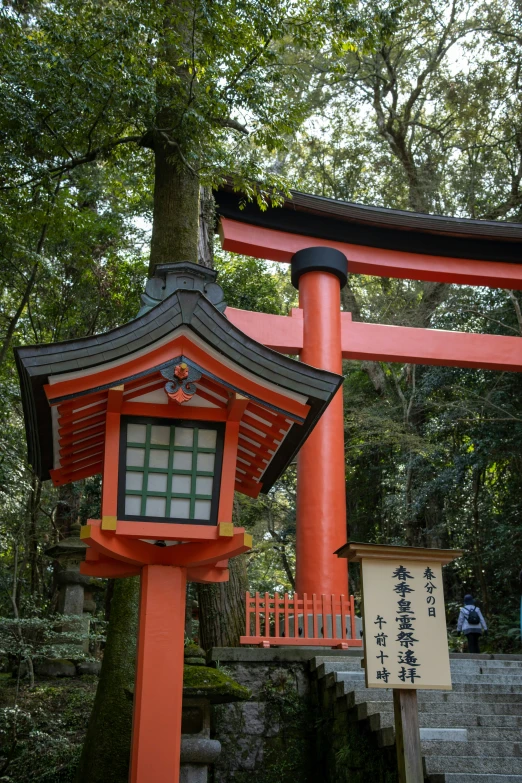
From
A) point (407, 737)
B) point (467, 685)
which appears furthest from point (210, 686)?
point (467, 685)

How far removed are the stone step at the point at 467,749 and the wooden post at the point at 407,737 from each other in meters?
0.68

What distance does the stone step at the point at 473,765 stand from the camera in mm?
4375

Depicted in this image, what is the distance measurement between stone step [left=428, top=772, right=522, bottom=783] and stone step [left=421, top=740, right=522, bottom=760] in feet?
1.00

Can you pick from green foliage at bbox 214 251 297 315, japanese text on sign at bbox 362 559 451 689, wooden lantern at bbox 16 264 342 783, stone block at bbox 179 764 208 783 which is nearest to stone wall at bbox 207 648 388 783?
stone block at bbox 179 764 208 783

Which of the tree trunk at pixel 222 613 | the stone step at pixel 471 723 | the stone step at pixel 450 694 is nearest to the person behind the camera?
the stone step at pixel 471 723

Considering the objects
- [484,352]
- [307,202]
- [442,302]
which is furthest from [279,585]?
[307,202]

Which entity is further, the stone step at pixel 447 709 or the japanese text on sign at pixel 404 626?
the stone step at pixel 447 709

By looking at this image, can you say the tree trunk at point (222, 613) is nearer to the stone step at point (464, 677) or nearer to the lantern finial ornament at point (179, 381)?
the stone step at point (464, 677)

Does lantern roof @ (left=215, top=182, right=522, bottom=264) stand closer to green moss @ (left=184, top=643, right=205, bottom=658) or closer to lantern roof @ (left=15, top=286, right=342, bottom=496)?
lantern roof @ (left=15, top=286, right=342, bottom=496)

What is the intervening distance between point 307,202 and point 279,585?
416 inches

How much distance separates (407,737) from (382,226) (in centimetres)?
777

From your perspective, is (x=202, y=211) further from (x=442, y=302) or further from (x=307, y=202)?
(x=442, y=302)

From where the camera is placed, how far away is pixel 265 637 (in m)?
6.79

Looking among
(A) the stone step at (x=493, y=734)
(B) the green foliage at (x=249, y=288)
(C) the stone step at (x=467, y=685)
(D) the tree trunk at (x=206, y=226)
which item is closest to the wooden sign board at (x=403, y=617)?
(A) the stone step at (x=493, y=734)
